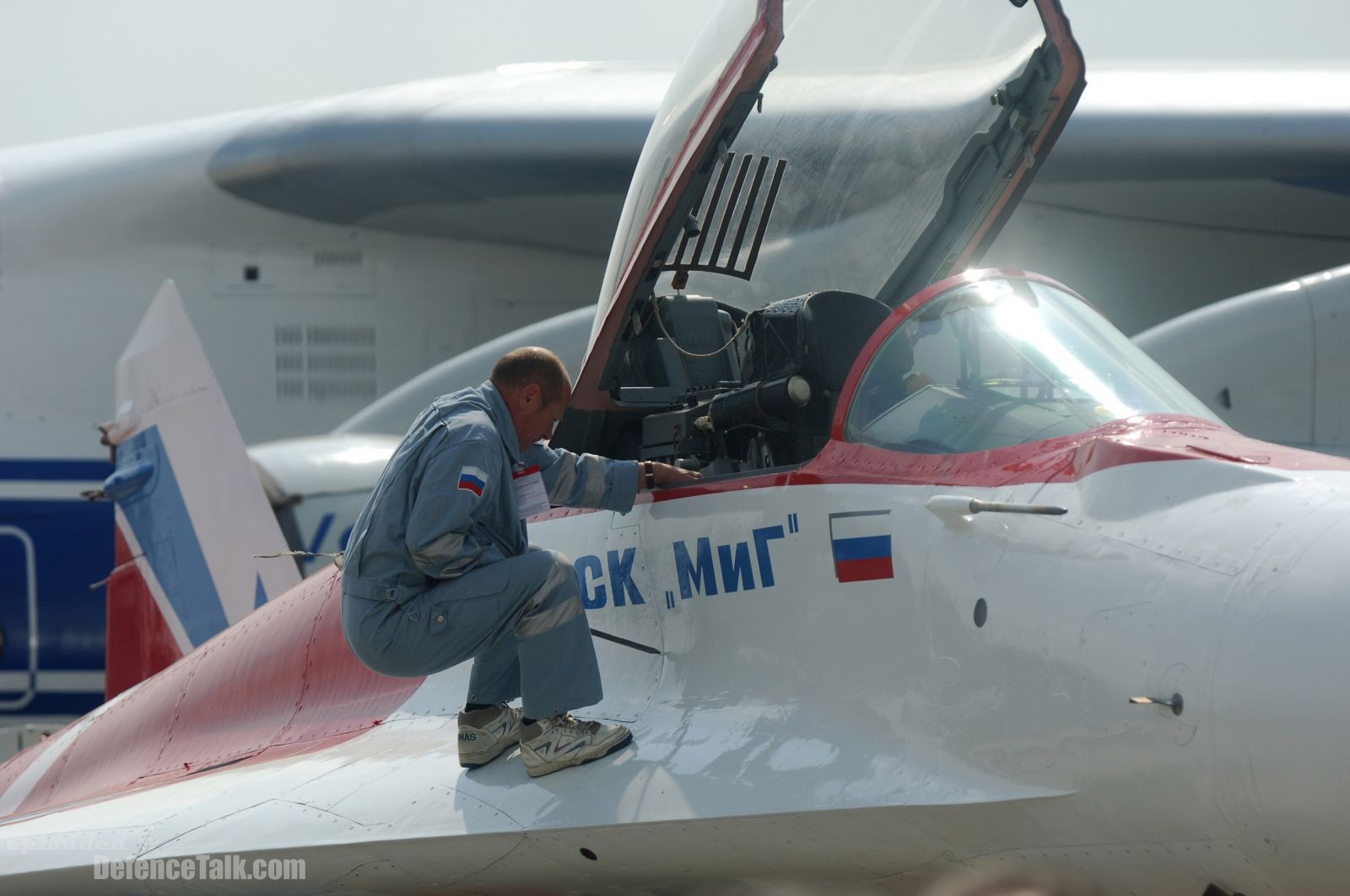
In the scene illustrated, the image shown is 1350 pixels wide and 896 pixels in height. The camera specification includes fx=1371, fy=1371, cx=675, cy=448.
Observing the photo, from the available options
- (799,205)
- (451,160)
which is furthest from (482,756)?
(451,160)

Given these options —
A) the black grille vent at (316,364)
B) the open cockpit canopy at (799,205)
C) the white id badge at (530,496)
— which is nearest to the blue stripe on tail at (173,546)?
the open cockpit canopy at (799,205)

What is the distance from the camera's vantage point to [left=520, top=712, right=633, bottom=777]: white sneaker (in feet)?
12.0

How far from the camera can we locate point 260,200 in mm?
11008

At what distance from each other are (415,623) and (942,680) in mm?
1417

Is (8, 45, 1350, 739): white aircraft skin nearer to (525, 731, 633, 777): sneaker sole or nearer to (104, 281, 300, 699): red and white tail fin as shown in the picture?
(104, 281, 300, 699): red and white tail fin

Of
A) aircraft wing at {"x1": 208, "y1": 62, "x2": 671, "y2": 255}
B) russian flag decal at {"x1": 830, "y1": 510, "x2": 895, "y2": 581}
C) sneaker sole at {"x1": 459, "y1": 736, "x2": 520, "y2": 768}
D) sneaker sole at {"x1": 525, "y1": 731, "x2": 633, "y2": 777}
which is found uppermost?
aircraft wing at {"x1": 208, "y1": 62, "x2": 671, "y2": 255}

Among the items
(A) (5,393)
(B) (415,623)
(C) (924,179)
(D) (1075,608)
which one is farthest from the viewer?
(A) (5,393)

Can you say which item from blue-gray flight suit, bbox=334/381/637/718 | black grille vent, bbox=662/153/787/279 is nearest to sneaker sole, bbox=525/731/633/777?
blue-gray flight suit, bbox=334/381/637/718

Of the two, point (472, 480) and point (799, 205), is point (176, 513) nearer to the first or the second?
point (799, 205)

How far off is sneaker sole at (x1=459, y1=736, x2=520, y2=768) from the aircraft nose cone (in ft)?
6.64

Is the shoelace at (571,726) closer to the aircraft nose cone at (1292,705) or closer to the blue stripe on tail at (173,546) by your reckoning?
the aircraft nose cone at (1292,705)

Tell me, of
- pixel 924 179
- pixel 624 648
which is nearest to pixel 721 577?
pixel 624 648

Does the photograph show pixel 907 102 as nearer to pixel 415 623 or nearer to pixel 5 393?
pixel 415 623
